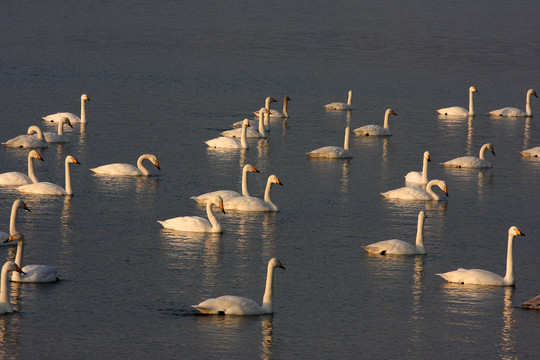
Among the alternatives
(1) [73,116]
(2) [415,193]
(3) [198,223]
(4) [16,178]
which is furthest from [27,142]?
(2) [415,193]

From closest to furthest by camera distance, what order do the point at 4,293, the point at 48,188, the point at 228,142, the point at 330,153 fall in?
the point at 4,293
the point at 48,188
the point at 330,153
the point at 228,142

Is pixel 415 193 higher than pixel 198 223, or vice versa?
pixel 415 193

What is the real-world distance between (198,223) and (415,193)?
7.85 metres

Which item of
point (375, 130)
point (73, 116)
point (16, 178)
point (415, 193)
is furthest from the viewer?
point (375, 130)

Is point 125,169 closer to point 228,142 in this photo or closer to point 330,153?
point 228,142


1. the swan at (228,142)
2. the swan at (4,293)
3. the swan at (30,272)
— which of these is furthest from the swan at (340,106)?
the swan at (4,293)

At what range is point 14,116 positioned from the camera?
45.2 metres

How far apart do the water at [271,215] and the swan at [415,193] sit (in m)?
0.39

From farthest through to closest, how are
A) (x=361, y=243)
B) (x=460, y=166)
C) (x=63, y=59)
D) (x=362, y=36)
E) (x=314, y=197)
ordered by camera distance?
(x=362, y=36), (x=63, y=59), (x=460, y=166), (x=314, y=197), (x=361, y=243)

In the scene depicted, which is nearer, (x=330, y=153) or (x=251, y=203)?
(x=251, y=203)

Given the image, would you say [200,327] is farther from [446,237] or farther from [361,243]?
[446,237]

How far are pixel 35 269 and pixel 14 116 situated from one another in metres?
24.5

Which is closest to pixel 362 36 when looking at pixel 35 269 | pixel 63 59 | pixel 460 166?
pixel 63 59

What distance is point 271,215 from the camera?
2911 cm
